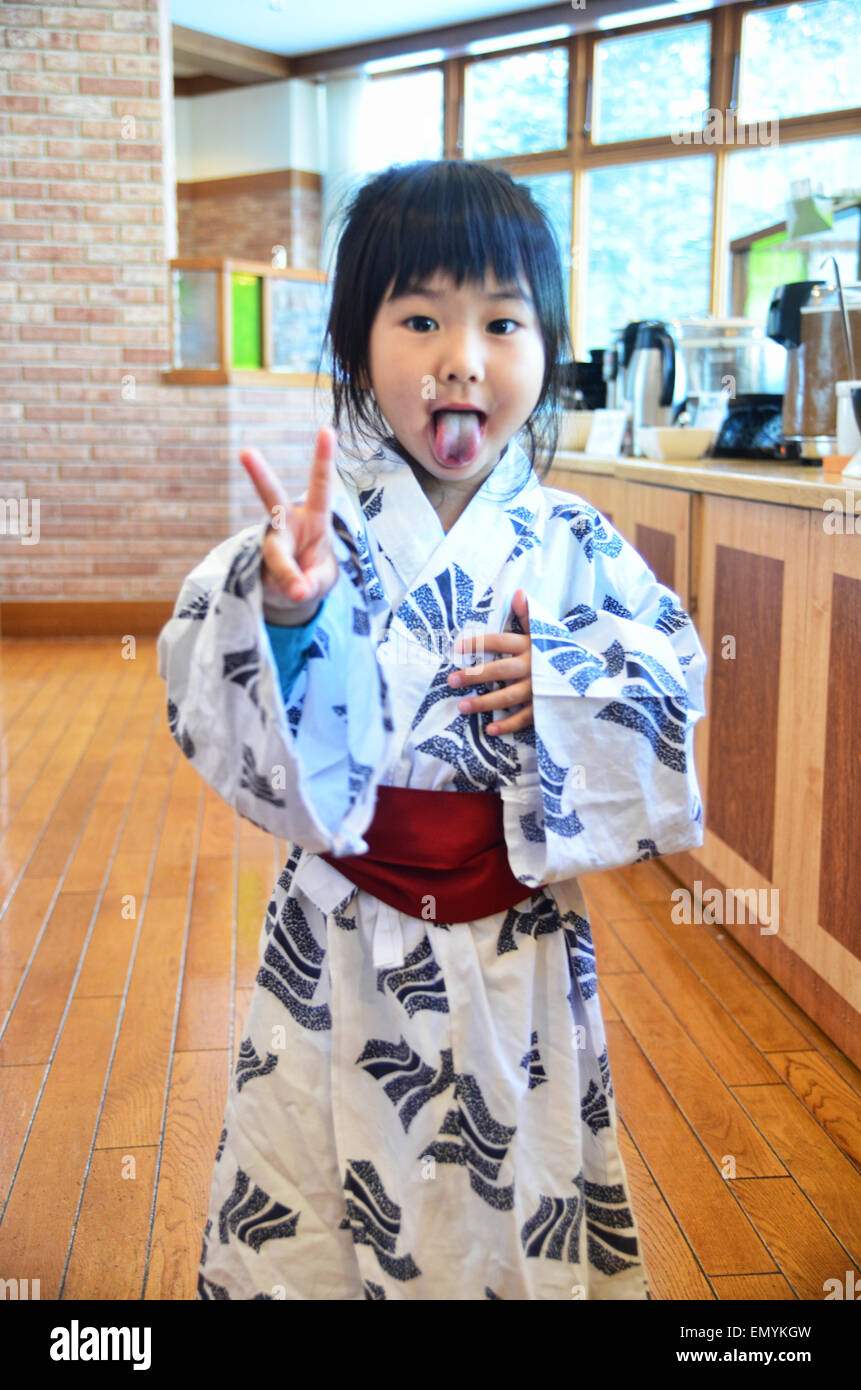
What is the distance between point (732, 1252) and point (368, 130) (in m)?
9.87

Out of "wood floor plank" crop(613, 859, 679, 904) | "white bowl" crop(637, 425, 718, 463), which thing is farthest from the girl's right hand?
"white bowl" crop(637, 425, 718, 463)

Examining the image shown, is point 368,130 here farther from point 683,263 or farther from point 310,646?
point 310,646

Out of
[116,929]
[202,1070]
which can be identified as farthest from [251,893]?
[202,1070]

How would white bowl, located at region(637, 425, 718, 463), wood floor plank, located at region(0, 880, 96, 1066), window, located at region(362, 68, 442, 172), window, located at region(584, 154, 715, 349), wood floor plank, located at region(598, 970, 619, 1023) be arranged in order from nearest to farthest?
1. wood floor plank, located at region(0, 880, 96, 1066)
2. wood floor plank, located at region(598, 970, 619, 1023)
3. white bowl, located at region(637, 425, 718, 463)
4. window, located at region(584, 154, 715, 349)
5. window, located at region(362, 68, 442, 172)

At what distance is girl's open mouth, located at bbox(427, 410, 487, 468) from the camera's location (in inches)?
36.3

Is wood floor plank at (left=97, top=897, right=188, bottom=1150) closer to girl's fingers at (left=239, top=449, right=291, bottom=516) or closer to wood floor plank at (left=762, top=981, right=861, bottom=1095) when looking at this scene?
wood floor plank at (left=762, top=981, right=861, bottom=1095)

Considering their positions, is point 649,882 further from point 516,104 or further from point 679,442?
point 516,104

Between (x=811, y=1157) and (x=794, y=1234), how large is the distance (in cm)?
18

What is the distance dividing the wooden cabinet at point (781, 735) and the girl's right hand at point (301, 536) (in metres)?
1.20

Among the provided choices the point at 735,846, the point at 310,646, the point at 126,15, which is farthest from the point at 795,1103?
the point at 126,15

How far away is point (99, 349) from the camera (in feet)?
17.6

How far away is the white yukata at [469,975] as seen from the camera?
3.05ft

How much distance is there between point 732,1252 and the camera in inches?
57.9

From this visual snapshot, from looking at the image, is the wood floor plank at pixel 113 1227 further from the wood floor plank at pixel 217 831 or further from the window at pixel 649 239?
the window at pixel 649 239
